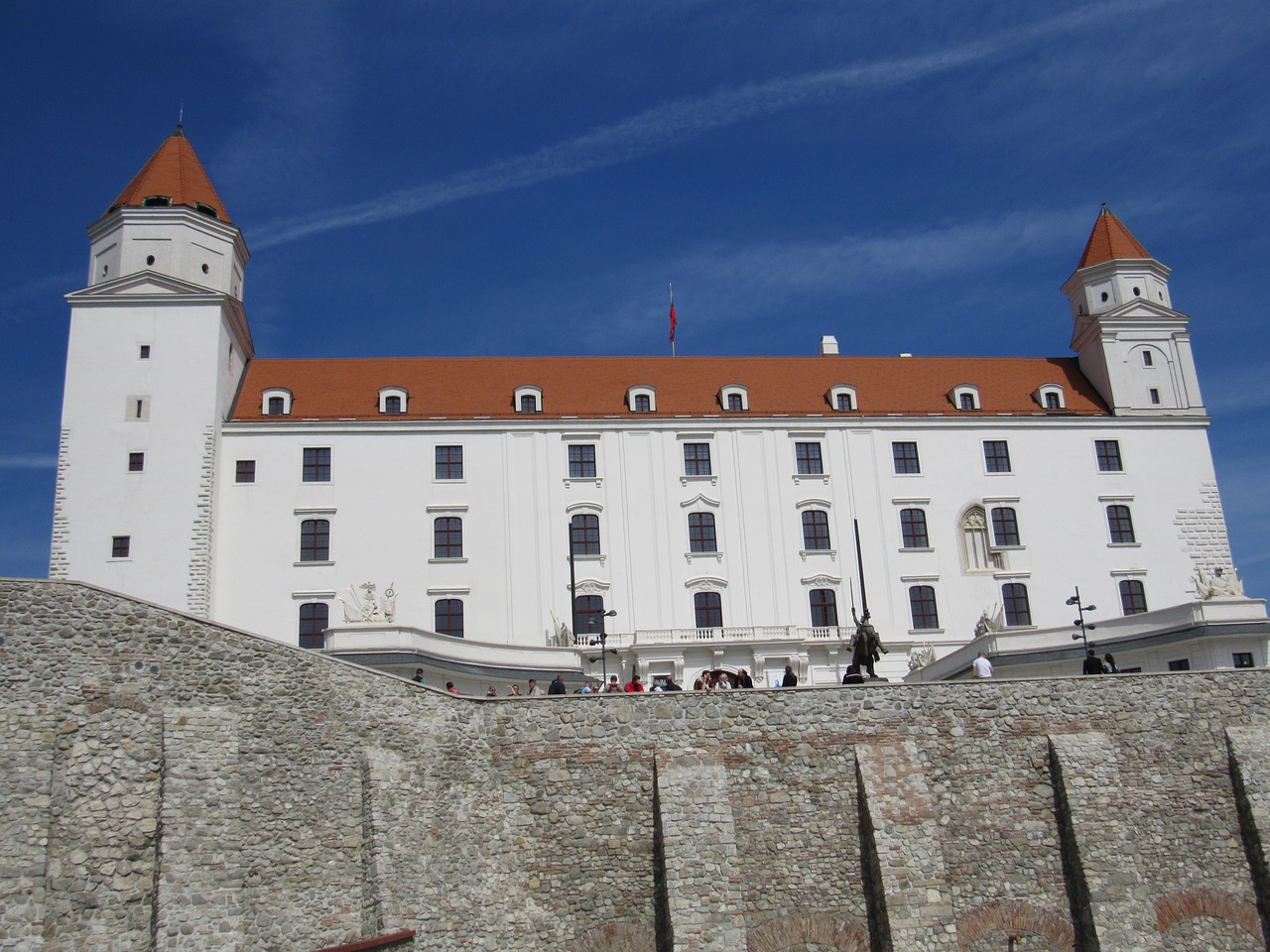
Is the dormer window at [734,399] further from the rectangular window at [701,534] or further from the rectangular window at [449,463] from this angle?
the rectangular window at [449,463]

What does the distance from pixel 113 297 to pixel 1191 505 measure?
3628 cm

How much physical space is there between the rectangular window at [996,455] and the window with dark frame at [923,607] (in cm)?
507

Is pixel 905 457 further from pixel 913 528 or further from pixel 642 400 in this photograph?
pixel 642 400

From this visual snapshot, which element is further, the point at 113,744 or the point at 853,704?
the point at 853,704

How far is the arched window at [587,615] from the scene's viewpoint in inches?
1527

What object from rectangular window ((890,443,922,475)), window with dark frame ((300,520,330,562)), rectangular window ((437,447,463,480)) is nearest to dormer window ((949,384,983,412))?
rectangular window ((890,443,922,475))

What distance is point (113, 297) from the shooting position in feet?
130

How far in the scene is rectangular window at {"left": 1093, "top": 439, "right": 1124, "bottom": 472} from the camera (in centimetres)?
4294

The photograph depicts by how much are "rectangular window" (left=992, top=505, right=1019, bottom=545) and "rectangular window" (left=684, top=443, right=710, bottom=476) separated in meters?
9.73

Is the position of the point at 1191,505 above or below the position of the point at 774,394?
below

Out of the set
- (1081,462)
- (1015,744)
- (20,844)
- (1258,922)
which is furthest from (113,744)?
(1081,462)

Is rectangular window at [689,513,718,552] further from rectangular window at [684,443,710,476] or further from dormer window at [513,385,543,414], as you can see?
dormer window at [513,385,543,414]

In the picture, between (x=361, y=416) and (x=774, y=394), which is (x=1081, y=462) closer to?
(x=774, y=394)

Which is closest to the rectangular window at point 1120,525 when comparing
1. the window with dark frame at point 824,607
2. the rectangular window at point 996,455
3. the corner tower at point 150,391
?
the rectangular window at point 996,455
